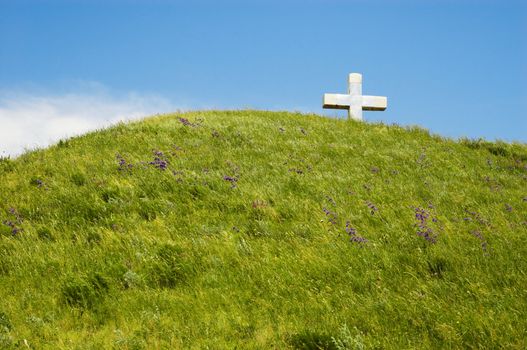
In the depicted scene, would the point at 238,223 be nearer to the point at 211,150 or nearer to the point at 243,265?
the point at 243,265

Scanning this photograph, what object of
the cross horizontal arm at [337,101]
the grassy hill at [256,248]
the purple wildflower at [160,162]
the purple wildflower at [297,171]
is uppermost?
the cross horizontal arm at [337,101]

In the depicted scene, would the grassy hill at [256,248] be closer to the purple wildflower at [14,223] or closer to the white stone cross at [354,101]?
the purple wildflower at [14,223]

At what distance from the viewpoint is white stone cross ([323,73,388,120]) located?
813 inches

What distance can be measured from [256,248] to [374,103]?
1450 centimetres

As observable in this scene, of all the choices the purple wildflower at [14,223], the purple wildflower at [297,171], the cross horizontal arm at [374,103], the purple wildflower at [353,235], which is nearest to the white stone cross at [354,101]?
the cross horizontal arm at [374,103]

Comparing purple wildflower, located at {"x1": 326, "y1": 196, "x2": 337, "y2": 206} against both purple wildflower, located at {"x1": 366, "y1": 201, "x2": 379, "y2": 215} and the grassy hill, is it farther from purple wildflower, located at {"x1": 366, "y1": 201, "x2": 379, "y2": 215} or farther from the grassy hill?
purple wildflower, located at {"x1": 366, "y1": 201, "x2": 379, "y2": 215}

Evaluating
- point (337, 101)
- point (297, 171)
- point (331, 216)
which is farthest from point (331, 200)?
point (337, 101)

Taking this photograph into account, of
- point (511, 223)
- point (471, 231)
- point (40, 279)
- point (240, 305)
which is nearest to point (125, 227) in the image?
point (40, 279)

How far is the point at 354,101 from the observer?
822 inches

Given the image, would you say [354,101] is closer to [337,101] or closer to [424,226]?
[337,101]

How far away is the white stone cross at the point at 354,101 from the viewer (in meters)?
20.6

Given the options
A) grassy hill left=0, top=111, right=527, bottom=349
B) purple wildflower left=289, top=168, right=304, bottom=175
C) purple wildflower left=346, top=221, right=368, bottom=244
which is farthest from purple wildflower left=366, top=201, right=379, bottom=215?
purple wildflower left=289, top=168, right=304, bottom=175

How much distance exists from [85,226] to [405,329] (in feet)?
21.3

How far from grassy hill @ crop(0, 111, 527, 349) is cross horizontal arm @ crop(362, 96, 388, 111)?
6.33 metres
